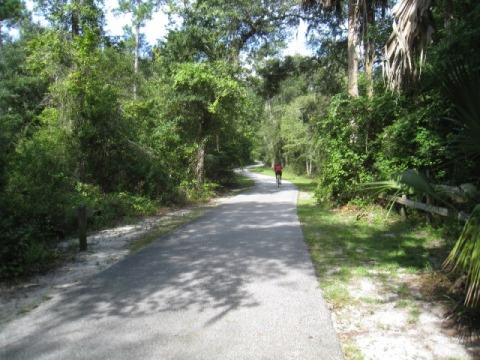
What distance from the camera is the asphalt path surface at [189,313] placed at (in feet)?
12.7

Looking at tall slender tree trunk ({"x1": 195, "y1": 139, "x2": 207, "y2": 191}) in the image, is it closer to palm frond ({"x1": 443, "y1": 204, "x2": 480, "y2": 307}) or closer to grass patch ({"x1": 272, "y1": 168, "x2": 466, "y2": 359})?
grass patch ({"x1": 272, "y1": 168, "x2": 466, "y2": 359})

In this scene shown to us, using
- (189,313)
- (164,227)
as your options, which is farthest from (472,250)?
(164,227)

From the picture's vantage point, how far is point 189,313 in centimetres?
477

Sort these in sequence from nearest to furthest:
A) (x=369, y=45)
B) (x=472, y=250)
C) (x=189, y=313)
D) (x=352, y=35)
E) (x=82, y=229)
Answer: (x=472, y=250)
(x=189, y=313)
(x=82, y=229)
(x=369, y=45)
(x=352, y=35)

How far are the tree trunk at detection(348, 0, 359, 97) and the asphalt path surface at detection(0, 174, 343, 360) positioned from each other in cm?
884

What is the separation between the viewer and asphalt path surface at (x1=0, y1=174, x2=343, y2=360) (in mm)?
3879

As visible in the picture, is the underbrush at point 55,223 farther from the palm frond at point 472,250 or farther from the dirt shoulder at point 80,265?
the palm frond at point 472,250

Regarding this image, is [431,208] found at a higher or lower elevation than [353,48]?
lower

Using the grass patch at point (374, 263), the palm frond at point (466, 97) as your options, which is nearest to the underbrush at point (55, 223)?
the grass patch at point (374, 263)

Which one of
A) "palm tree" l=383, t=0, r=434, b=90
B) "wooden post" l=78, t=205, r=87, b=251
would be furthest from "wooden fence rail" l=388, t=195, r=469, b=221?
"wooden post" l=78, t=205, r=87, b=251

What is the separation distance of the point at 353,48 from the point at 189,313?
13.4 meters

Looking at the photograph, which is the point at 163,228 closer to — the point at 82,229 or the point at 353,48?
the point at 82,229

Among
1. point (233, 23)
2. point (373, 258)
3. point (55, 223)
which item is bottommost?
point (373, 258)

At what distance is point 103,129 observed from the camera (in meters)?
14.1
